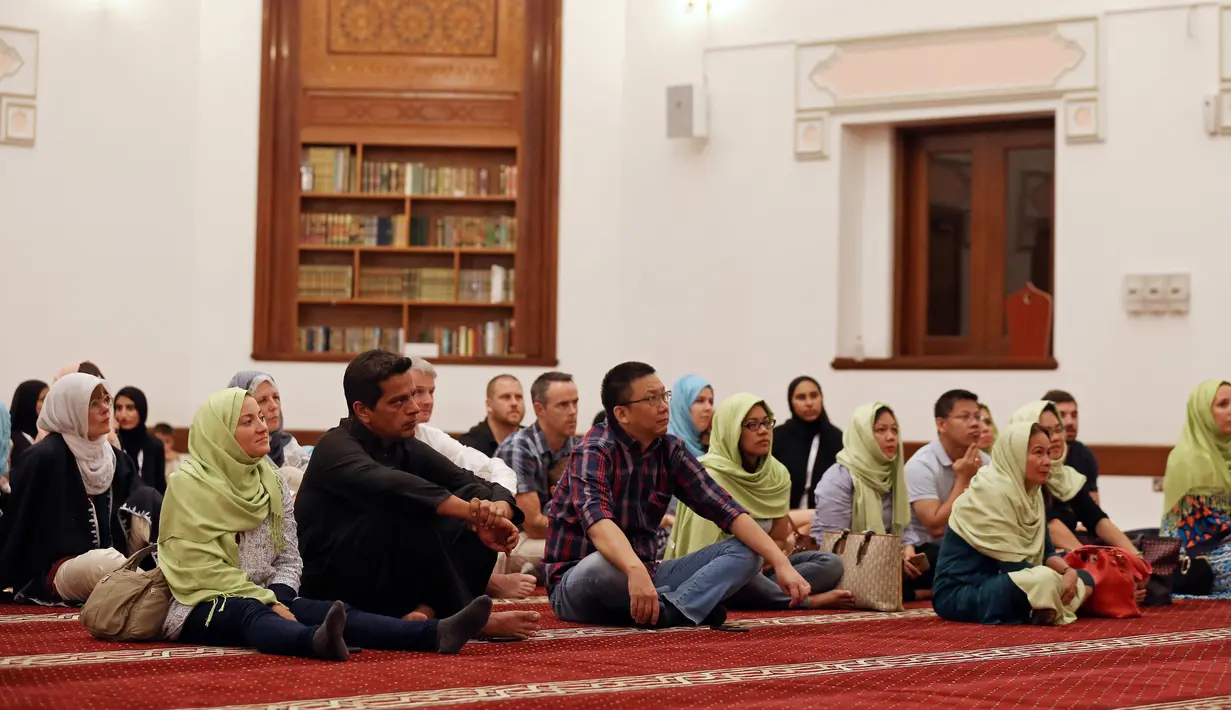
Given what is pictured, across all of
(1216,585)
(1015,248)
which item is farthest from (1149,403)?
(1216,585)

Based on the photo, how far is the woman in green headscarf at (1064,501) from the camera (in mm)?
5078

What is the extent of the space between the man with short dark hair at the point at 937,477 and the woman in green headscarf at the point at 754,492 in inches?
19.9

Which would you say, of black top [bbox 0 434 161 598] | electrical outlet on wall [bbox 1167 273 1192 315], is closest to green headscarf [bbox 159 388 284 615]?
black top [bbox 0 434 161 598]

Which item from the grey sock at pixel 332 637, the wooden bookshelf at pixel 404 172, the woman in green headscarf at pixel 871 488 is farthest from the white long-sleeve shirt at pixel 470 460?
the wooden bookshelf at pixel 404 172

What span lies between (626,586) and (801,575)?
35.0 inches

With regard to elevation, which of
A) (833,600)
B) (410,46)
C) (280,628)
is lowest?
(833,600)

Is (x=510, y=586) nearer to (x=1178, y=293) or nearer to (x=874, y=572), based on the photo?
(x=874, y=572)

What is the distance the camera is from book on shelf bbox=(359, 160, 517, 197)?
8766 millimetres

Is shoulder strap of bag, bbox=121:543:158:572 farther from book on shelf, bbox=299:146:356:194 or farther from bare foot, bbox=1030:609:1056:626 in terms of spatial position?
book on shelf, bbox=299:146:356:194

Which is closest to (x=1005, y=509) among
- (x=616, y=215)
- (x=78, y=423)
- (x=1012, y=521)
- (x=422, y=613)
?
(x=1012, y=521)

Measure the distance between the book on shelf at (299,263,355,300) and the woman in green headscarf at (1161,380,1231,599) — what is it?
505 cm

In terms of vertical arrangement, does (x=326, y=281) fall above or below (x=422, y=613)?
above

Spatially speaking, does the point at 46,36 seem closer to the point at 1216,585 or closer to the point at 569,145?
the point at 569,145

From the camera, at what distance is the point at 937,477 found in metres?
5.24
